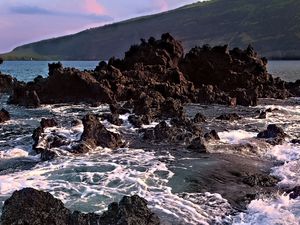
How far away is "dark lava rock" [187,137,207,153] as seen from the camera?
931 inches

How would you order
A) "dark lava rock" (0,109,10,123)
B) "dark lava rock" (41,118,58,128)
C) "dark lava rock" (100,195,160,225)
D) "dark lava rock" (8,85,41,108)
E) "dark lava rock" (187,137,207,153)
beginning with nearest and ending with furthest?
1. "dark lava rock" (100,195,160,225)
2. "dark lava rock" (187,137,207,153)
3. "dark lava rock" (41,118,58,128)
4. "dark lava rock" (0,109,10,123)
5. "dark lava rock" (8,85,41,108)

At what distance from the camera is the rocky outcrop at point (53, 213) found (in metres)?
12.3

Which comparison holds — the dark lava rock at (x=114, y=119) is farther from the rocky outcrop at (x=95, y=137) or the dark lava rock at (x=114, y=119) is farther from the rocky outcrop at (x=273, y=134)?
the rocky outcrop at (x=273, y=134)

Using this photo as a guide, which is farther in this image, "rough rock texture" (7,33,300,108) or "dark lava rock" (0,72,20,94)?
"dark lava rock" (0,72,20,94)

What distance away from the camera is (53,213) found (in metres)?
12.6

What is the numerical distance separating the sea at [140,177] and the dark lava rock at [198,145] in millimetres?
477

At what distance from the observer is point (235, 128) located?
99.0ft

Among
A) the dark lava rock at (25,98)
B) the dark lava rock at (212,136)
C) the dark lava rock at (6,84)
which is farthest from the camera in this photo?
the dark lava rock at (6,84)

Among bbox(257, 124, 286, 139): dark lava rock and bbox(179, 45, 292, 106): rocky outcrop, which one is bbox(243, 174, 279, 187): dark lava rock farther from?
bbox(179, 45, 292, 106): rocky outcrop

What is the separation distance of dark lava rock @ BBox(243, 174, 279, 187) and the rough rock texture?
54.9 feet

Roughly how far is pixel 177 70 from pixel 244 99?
9.07 meters

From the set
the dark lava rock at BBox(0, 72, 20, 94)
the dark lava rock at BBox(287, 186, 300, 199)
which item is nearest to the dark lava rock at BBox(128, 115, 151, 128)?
the dark lava rock at BBox(287, 186, 300, 199)

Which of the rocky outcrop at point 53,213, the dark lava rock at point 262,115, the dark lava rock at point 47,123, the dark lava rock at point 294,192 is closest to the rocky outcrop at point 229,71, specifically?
the dark lava rock at point 262,115

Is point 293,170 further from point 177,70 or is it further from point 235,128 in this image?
point 177,70
